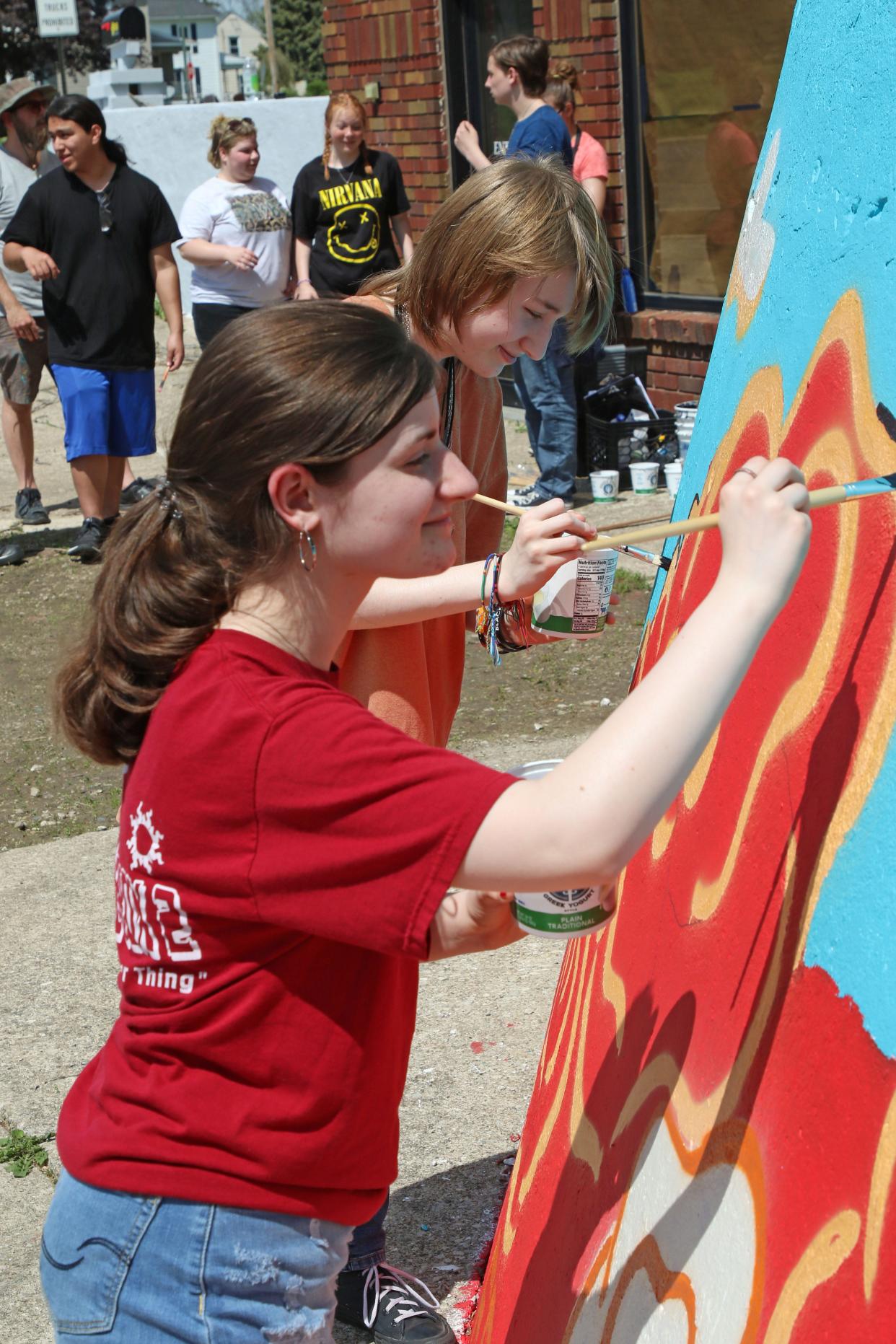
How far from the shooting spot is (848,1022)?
1.38 m

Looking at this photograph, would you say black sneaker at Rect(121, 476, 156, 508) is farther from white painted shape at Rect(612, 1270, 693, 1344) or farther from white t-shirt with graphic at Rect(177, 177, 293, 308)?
white painted shape at Rect(612, 1270, 693, 1344)

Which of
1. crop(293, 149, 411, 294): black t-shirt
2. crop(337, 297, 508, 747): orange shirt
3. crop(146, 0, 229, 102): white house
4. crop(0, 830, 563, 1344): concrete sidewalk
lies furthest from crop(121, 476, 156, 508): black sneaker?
crop(146, 0, 229, 102): white house

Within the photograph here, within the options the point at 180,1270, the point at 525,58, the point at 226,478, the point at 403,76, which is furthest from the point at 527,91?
the point at 180,1270

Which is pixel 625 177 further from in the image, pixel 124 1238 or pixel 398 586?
pixel 124 1238

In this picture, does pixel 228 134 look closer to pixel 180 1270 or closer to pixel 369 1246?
pixel 369 1246

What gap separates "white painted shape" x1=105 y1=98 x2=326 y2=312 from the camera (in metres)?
15.0

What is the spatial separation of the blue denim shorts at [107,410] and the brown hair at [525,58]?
7.79 feet

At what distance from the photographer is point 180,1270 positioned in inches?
58.6

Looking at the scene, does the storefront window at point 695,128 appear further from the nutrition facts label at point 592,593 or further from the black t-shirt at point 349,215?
the nutrition facts label at point 592,593

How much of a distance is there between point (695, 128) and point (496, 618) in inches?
285

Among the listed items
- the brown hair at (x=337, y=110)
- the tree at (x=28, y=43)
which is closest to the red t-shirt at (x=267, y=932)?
the brown hair at (x=337, y=110)

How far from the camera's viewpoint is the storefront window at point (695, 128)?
8.29 meters

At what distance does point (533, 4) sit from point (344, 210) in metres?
2.21

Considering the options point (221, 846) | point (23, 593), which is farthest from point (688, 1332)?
point (23, 593)
